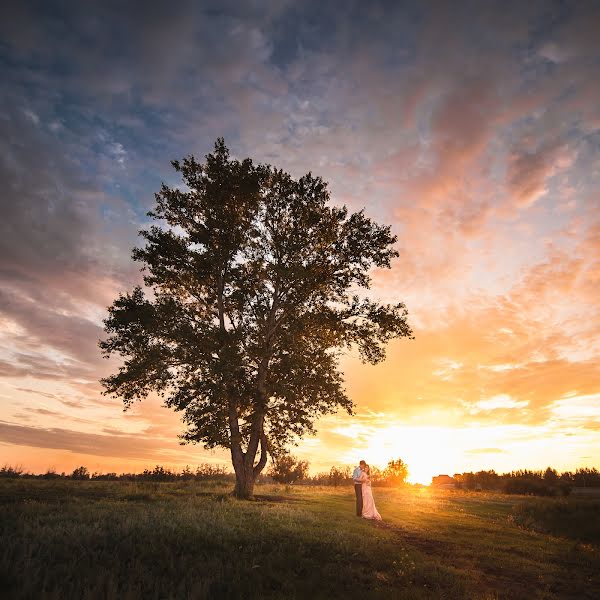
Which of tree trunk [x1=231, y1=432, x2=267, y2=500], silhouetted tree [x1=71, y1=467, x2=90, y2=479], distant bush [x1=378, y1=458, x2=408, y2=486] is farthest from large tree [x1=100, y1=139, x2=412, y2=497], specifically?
distant bush [x1=378, y1=458, x2=408, y2=486]

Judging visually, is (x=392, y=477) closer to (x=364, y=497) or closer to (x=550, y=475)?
(x=550, y=475)

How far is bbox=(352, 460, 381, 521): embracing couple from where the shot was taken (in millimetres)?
20594

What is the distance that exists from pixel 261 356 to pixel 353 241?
9063 mm

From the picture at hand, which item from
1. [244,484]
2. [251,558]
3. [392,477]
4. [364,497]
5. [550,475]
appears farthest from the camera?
[392,477]

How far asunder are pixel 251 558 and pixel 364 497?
44.5 ft

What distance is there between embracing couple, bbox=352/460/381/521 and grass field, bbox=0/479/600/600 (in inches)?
181

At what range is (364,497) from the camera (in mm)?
20766

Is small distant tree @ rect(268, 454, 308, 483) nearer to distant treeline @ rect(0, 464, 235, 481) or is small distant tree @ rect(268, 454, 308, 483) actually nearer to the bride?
distant treeline @ rect(0, 464, 235, 481)

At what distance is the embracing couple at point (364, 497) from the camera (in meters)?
20.6

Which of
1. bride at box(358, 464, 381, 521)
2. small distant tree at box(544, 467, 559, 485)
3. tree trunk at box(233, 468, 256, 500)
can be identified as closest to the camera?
bride at box(358, 464, 381, 521)

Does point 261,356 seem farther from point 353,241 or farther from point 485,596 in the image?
point 485,596

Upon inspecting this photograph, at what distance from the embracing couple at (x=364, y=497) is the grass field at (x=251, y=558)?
459 cm

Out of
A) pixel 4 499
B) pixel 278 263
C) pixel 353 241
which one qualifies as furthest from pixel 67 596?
pixel 353 241

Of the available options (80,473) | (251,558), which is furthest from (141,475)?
(251,558)
